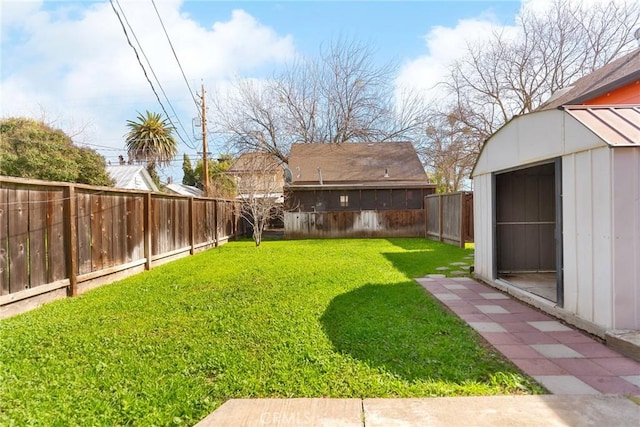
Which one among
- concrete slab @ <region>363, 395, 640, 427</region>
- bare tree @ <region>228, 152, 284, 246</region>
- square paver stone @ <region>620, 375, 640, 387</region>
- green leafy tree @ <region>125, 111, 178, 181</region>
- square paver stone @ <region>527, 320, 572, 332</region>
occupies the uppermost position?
green leafy tree @ <region>125, 111, 178, 181</region>

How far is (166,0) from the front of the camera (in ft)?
25.1

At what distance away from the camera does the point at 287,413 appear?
7.43ft

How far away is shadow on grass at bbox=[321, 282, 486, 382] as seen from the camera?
289cm

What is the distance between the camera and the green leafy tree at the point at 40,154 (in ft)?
51.7

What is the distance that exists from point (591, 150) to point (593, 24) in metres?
18.4

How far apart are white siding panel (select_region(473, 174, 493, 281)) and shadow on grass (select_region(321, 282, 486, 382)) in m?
1.61

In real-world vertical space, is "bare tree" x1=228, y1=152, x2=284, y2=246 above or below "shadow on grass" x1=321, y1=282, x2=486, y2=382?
above

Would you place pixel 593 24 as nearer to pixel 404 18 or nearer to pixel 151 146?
pixel 404 18

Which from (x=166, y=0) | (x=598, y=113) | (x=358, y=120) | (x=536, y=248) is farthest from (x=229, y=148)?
(x=598, y=113)

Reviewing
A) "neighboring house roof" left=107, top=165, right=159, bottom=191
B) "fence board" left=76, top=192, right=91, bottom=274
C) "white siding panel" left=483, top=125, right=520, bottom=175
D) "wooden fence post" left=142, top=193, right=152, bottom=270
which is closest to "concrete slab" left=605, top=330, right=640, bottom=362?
"white siding panel" left=483, top=125, right=520, bottom=175

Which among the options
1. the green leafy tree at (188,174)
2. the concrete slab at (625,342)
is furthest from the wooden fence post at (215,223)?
the green leafy tree at (188,174)

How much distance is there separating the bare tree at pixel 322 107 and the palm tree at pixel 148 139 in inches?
497

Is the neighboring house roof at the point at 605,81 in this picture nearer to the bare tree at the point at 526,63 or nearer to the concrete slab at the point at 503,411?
the bare tree at the point at 526,63

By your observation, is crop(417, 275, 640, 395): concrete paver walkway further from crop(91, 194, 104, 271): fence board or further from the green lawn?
crop(91, 194, 104, 271): fence board
